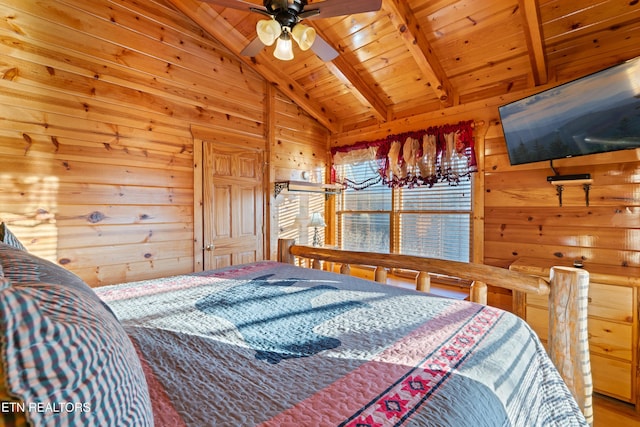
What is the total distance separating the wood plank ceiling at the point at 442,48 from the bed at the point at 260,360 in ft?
7.91

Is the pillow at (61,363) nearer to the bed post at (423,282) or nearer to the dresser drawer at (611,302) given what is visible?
the bed post at (423,282)

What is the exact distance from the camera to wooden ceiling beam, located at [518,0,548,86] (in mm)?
2129

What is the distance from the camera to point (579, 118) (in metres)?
2.20

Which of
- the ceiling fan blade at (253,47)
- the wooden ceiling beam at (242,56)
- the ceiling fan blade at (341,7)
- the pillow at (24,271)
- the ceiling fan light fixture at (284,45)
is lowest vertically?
the pillow at (24,271)

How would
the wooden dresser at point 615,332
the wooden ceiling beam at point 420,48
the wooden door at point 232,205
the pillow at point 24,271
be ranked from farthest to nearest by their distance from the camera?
the wooden door at point 232,205
the wooden ceiling beam at point 420,48
the wooden dresser at point 615,332
the pillow at point 24,271

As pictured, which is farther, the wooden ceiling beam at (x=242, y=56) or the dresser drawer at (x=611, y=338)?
the wooden ceiling beam at (x=242, y=56)

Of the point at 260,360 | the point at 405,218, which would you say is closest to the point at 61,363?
the point at 260,360

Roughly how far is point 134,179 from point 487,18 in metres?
3.37

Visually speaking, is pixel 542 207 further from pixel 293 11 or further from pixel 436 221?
pixel 293 11

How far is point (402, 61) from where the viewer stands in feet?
10.1

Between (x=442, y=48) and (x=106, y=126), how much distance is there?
124 inches

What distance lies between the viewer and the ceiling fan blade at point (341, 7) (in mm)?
1636

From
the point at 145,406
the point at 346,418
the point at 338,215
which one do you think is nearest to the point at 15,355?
the point at 145,406

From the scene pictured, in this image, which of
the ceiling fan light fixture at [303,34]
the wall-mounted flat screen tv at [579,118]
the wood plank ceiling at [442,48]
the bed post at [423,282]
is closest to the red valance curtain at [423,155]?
the wood plank ceiling at [442,48]
